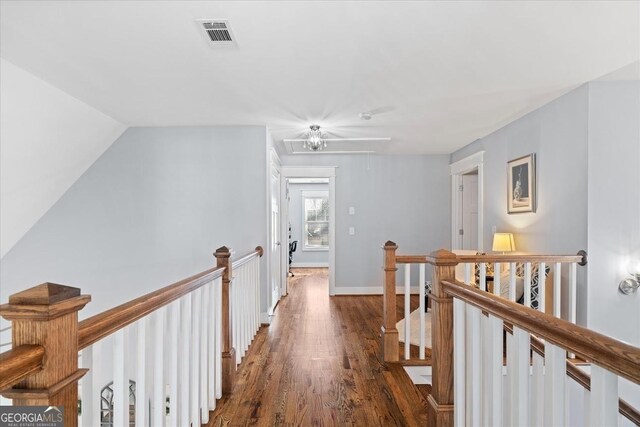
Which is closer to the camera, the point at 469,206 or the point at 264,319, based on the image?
the point at 264,319

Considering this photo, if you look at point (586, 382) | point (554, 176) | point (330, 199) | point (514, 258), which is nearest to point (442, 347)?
point (586, 382)

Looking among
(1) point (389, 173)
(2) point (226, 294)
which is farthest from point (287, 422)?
(1) point (389, 173)

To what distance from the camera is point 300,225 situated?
30.1ft

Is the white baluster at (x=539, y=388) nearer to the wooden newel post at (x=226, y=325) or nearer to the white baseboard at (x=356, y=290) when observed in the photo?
the wooden newel post at (x=226, y=325)

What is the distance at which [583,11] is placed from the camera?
75.5 inches

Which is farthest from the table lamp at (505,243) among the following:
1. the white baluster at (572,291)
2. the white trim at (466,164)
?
the white trim at (466,164)

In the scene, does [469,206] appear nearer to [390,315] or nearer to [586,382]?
[390,315]

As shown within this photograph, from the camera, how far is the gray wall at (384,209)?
5809 millimetres

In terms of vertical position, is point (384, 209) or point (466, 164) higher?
point (466, 164)

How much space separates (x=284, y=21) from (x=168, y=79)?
1281 mm

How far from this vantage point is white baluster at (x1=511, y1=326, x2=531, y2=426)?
1.14m

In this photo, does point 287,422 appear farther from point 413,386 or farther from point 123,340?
point 123,340

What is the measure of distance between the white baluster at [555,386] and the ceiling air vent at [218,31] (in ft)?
7.16

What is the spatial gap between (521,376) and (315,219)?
8.16m
